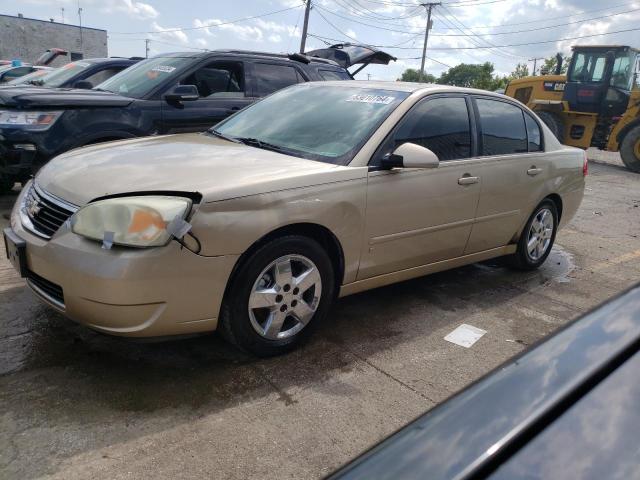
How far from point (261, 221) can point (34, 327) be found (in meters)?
1.58

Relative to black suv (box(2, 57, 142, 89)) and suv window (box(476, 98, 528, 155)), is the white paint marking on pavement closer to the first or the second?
suv window (box(476, 98, 528, 155))

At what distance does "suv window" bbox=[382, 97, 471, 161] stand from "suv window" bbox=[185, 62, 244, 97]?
3.20 meters

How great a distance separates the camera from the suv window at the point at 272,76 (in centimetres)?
647

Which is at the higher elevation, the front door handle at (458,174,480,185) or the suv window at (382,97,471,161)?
the suv window at (382,97,471,161)

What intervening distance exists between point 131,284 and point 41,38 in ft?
167

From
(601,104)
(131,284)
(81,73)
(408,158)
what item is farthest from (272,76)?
(601,104)

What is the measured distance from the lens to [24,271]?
281cm

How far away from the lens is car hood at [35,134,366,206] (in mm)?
2674

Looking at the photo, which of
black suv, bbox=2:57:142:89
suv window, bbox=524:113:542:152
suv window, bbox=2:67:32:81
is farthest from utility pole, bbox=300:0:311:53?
suv window, bbox=524:113:542:152

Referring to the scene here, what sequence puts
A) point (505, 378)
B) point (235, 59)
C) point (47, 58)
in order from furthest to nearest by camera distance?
Result: point (47, 58)
point (235, 59)
point (505, 378)

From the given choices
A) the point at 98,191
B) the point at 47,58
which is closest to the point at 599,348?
the point at 98,191

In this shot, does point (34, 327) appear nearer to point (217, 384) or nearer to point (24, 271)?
point (24, 271)

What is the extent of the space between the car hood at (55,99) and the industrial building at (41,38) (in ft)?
134

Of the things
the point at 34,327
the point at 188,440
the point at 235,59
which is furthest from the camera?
the point at 235,59
